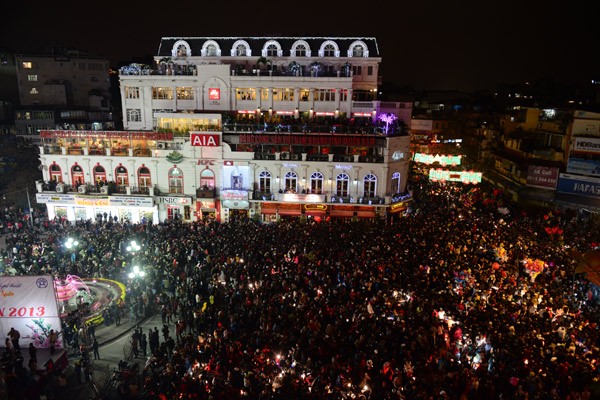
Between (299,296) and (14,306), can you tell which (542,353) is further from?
(14,306)

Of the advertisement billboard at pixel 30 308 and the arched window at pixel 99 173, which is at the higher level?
the arched window at pixel 99 173

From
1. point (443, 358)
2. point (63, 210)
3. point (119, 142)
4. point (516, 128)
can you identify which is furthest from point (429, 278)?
point (516, 128)

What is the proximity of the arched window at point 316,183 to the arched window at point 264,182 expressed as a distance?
3.77 m

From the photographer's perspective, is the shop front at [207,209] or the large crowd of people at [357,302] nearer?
the large crowd of people at [357,302]

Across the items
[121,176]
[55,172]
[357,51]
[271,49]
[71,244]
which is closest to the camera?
[71,244]

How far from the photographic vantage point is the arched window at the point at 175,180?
37750 mm

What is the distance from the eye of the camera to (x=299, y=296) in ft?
66.6

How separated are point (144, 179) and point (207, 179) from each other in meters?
5.67

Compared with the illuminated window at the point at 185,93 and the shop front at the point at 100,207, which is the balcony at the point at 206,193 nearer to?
the shop front at the point at 100,207

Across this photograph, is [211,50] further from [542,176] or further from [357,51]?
[542,176]

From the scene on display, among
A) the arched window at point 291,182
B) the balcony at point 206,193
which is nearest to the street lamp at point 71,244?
the balcony at point 206,193

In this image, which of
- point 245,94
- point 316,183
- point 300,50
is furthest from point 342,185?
point 300,50

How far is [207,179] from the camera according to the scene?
1490 inches

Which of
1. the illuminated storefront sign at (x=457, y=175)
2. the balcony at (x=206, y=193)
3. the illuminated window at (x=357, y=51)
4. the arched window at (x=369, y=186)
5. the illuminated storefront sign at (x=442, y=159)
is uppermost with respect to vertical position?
the illuminated window at (x=357, y=51)
